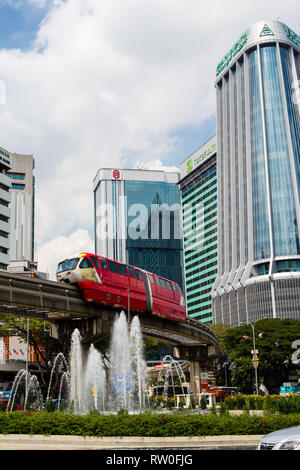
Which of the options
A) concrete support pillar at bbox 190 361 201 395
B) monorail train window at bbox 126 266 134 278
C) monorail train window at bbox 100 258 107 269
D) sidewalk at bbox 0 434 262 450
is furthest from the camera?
concrete support pillar at bbox 190 361 201 395

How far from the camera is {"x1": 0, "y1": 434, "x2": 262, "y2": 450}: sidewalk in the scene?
16.9 m

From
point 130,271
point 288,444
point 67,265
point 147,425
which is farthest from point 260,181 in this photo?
point 288,444

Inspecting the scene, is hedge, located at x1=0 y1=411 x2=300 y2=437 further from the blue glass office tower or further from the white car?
the blue glass office tower

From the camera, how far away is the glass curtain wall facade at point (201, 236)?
581 ft

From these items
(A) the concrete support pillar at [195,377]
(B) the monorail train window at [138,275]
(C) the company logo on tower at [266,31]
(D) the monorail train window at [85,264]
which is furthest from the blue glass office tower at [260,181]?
(D) the monorail train window at [85,264]

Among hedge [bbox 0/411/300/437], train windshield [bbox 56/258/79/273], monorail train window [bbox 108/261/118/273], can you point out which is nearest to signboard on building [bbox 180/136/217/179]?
monorail train window [bbox 108/261/118/273]

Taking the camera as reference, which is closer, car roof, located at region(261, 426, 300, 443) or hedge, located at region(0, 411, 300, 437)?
car roof, located at region(261, 426, 300, 443)

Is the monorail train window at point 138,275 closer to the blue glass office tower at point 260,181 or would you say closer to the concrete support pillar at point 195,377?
the concrete support pillar at point 195,377

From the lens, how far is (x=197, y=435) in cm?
1739

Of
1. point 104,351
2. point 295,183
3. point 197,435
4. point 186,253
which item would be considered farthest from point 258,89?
point 197,435

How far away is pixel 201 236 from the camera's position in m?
186

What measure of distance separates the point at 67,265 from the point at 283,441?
27965 mm

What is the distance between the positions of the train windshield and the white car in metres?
26.3

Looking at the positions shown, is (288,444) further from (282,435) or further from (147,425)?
(147,425)
